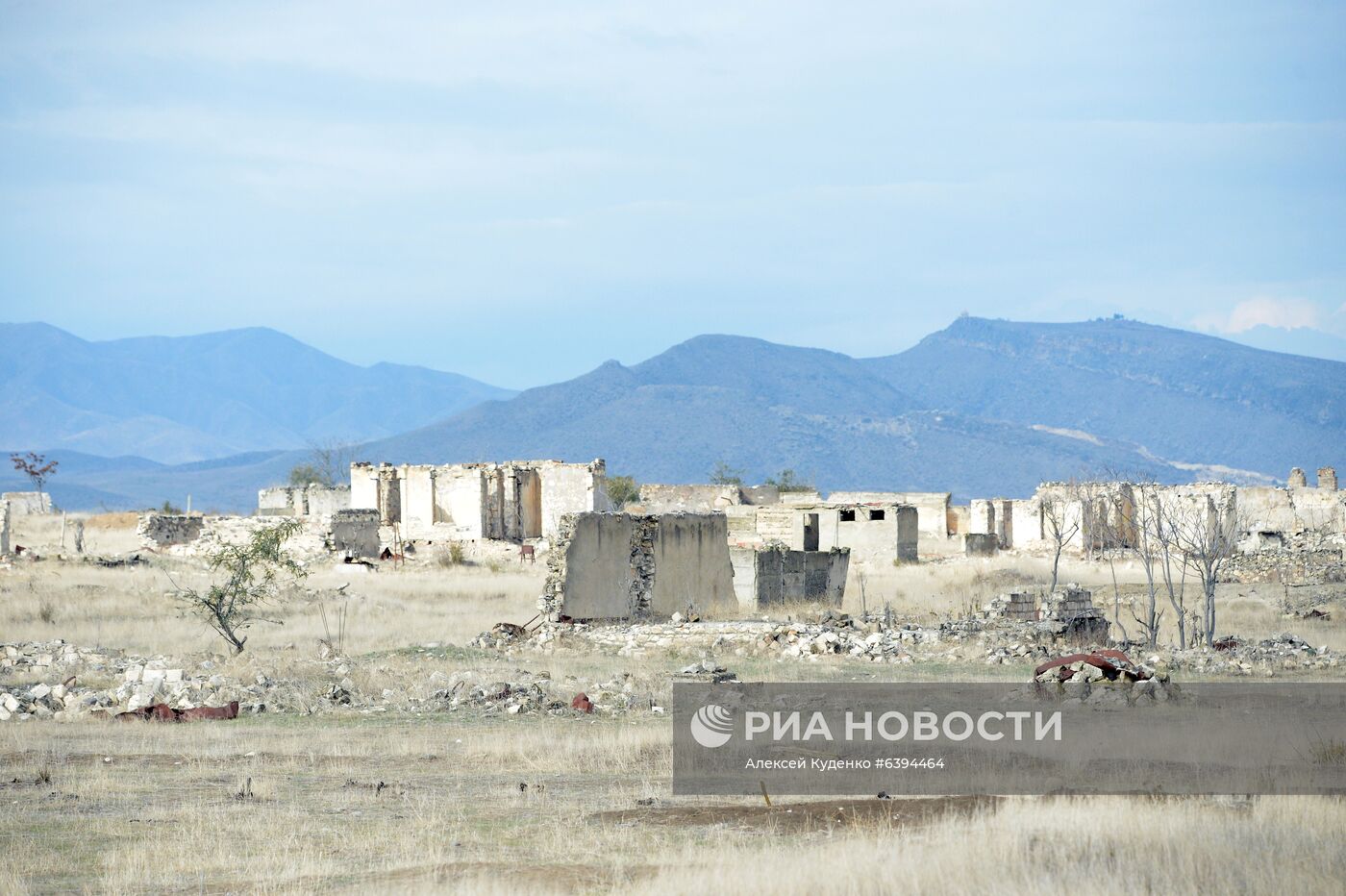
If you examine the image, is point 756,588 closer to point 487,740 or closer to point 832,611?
point 832,611

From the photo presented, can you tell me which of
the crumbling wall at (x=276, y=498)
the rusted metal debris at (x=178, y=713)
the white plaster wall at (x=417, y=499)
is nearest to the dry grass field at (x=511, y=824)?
the rusted metal debris at (x=178, y=713)

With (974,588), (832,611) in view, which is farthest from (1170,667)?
(974,588)

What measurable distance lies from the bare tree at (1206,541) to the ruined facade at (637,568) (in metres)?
9.23

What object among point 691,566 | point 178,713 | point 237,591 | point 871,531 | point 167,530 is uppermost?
point 167,530

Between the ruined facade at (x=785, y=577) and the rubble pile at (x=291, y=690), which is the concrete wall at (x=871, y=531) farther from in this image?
the rubble pile at (x=291, y=690)

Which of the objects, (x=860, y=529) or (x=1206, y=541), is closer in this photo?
(x=1206, y=541)

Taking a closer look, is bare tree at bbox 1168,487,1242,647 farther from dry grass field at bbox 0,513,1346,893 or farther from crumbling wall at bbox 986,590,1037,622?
dry grass field at bbox 0,513,1346,893

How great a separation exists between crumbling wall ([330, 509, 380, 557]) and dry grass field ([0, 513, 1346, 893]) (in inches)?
1209

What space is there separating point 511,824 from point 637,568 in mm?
17751

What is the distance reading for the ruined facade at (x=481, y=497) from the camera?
62.5m

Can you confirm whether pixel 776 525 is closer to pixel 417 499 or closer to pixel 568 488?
pixel 568 488

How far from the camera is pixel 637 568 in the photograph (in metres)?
29.2

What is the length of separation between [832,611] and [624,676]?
10462mm

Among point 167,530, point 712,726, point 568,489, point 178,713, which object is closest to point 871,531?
point 568,489
